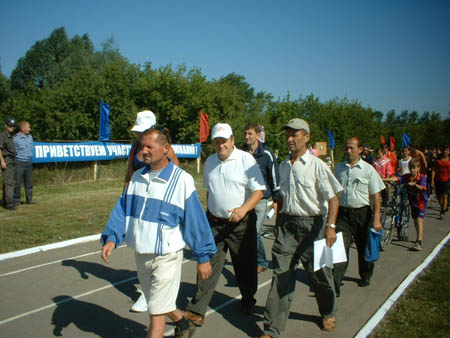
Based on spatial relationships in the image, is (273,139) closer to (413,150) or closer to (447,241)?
(413,150)

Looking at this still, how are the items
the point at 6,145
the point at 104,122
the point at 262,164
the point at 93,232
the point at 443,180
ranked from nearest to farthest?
the point at 262,164, the point at 93,232, the point at 6,145, the point at 443,180, the point at 104,122

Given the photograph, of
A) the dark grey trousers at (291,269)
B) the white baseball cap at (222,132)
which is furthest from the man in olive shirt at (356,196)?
the white baseball cap at (222,132)

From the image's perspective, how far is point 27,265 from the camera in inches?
243

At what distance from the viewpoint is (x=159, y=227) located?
3094mm

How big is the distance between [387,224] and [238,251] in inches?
196

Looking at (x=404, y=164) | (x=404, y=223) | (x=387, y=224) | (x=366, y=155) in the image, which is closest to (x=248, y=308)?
(x=387, y=224)

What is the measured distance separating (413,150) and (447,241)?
2.49m

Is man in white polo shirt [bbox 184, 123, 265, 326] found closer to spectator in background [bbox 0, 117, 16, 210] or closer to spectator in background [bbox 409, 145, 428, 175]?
spectator in background [bbox 409, 145, 428, 175]

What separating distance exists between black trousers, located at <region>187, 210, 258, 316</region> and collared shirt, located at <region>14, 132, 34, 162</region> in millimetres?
7934

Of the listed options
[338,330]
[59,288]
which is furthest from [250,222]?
[59,288]

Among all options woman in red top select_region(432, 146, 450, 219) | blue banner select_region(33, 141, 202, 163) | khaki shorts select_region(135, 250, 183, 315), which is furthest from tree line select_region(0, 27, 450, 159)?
khaki shorts select_region(135, 250, 183, 315)

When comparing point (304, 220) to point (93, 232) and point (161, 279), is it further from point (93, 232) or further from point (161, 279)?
point (93, 232)

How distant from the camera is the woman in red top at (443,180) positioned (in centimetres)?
1186

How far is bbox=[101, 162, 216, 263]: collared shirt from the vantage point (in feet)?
10.1
